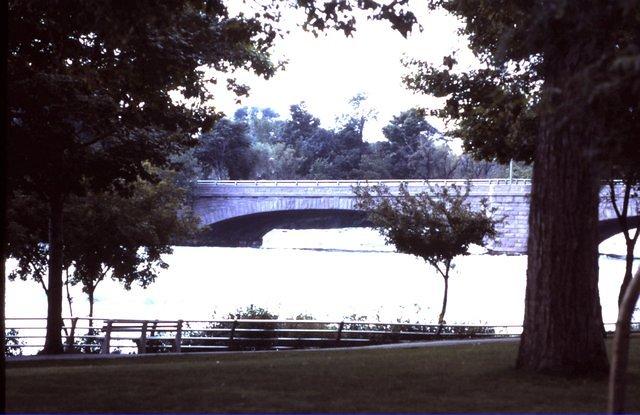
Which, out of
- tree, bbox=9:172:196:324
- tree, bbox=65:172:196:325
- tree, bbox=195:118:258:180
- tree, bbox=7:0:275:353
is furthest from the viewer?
tree, bbox=195:118:258:180

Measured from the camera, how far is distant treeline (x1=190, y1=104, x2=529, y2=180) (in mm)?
83062

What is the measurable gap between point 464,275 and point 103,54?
1686 inches

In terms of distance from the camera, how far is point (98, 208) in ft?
99.6

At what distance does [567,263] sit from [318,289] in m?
38.9

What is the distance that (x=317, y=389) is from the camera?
32.1 ft

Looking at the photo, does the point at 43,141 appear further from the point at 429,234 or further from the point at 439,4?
the point at 429,234

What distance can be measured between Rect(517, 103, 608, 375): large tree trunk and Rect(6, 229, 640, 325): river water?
20.3m

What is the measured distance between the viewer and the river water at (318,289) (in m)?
40.2

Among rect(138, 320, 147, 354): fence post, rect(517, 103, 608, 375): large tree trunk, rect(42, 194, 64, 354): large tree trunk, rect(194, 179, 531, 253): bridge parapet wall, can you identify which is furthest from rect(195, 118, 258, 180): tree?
rect(517, 103, 608, 375): large tree trunk

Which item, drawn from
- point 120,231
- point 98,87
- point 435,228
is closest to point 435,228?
point 435,228

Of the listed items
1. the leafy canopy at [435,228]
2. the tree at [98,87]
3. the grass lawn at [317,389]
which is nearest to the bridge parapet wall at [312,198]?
the leafy canopy at [435,228]

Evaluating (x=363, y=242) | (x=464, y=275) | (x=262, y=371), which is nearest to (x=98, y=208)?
(x=262, y=371)

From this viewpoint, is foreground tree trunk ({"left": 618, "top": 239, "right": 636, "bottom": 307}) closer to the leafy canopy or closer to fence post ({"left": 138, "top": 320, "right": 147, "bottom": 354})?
fence post ({"left": 138, "top": 320, "right": 147, "bottom": 354})

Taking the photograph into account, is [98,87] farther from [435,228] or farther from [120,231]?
[435,228]
